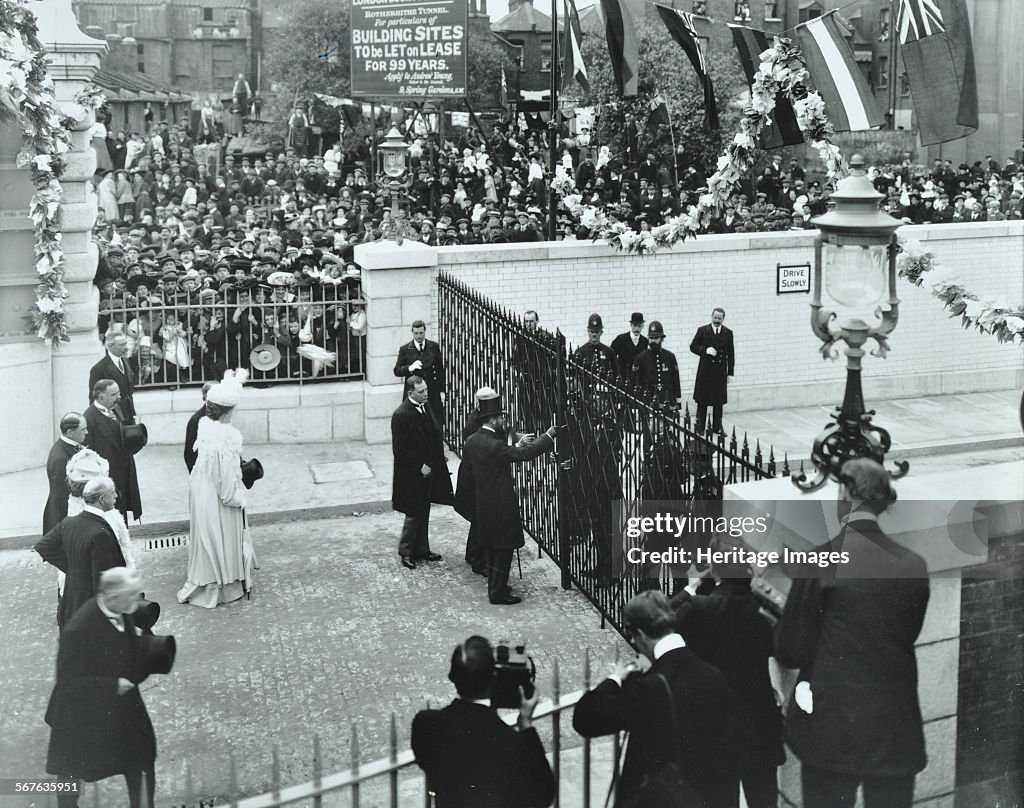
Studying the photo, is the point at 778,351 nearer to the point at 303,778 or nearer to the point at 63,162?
the point at 63,162

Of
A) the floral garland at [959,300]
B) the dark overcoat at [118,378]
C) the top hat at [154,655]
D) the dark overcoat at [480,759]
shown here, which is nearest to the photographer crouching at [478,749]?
the dark overcoat at [480,759]

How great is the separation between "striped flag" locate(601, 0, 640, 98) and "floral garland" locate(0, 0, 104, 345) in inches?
232

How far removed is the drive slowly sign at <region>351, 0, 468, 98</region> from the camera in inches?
824

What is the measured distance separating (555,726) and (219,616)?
5.05 meters

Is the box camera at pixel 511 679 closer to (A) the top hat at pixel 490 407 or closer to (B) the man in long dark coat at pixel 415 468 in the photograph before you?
(A) the top hat at pixel 490 407

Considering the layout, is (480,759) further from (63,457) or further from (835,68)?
(835,68)

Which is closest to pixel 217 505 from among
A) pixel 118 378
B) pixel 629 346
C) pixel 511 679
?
pixel 118 378

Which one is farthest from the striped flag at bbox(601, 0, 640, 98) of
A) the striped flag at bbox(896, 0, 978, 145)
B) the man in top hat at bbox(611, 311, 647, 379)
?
the striped flag at bbox(896, 0, 978, 145)

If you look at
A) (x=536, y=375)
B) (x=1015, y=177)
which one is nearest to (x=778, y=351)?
(x=536, y=375)

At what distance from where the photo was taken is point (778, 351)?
1684 cm

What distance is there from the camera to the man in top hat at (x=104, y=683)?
19.7ft

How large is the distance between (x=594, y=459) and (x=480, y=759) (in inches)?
202

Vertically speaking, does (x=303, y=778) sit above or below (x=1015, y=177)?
below

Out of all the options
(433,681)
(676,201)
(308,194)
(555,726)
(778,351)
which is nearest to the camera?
(555,726)
